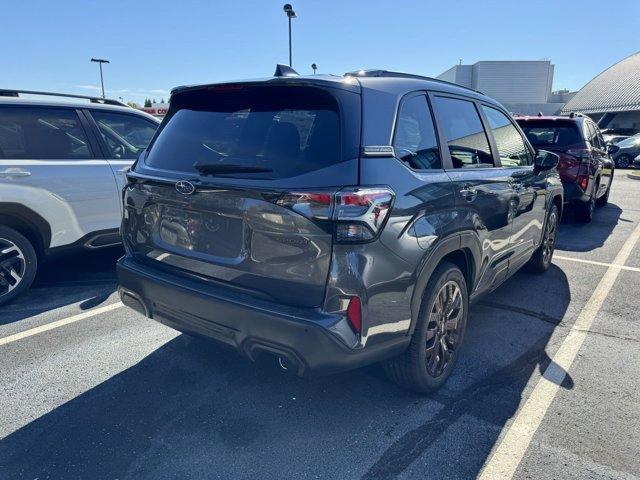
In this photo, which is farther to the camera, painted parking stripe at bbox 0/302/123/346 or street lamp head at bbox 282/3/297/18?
street lamp head at bbox 282/3/297/18

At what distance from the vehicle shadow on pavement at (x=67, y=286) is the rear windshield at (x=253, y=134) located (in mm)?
2207

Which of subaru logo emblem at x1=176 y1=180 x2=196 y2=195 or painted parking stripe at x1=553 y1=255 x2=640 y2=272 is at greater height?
subaru logo emblem at x1=176 y1=180 x2=196 y2=195

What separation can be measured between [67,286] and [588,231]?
760 centimetres

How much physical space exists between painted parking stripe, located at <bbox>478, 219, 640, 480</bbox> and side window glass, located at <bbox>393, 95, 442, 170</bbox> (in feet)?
4.96

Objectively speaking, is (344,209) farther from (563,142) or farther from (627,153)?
(627,153)

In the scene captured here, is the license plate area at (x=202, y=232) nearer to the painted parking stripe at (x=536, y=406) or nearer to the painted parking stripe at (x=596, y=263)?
the painted parking stripe at (x=536, y=406)

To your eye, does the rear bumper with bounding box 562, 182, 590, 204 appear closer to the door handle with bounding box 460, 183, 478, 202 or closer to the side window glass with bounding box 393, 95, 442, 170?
the door handle with bounding box 460, 183, 478, 202

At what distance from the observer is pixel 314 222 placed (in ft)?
6.81

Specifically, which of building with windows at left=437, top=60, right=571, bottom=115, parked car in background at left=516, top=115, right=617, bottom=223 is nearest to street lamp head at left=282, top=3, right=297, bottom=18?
parked car in background at left=516, top=115, right=617, bottom=223

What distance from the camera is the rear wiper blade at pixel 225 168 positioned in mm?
2285

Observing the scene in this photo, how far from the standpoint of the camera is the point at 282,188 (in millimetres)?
2145

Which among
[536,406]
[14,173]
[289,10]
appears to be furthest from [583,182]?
[289,10]

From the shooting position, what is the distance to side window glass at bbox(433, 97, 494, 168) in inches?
116

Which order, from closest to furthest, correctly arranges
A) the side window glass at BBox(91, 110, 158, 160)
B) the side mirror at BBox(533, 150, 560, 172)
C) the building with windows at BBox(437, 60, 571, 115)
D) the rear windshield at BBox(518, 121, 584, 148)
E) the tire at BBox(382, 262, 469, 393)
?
the tire at BBox(382, 262, 469, 393)
the side mirror at BBox(533, 150, 560, 172)
the side window glass at BBox(91, 110, 158, 160)
the rear windshield at BBox(518, 121, 584, 148)
the building with windows at BBox(437, 60, 571, 115)
